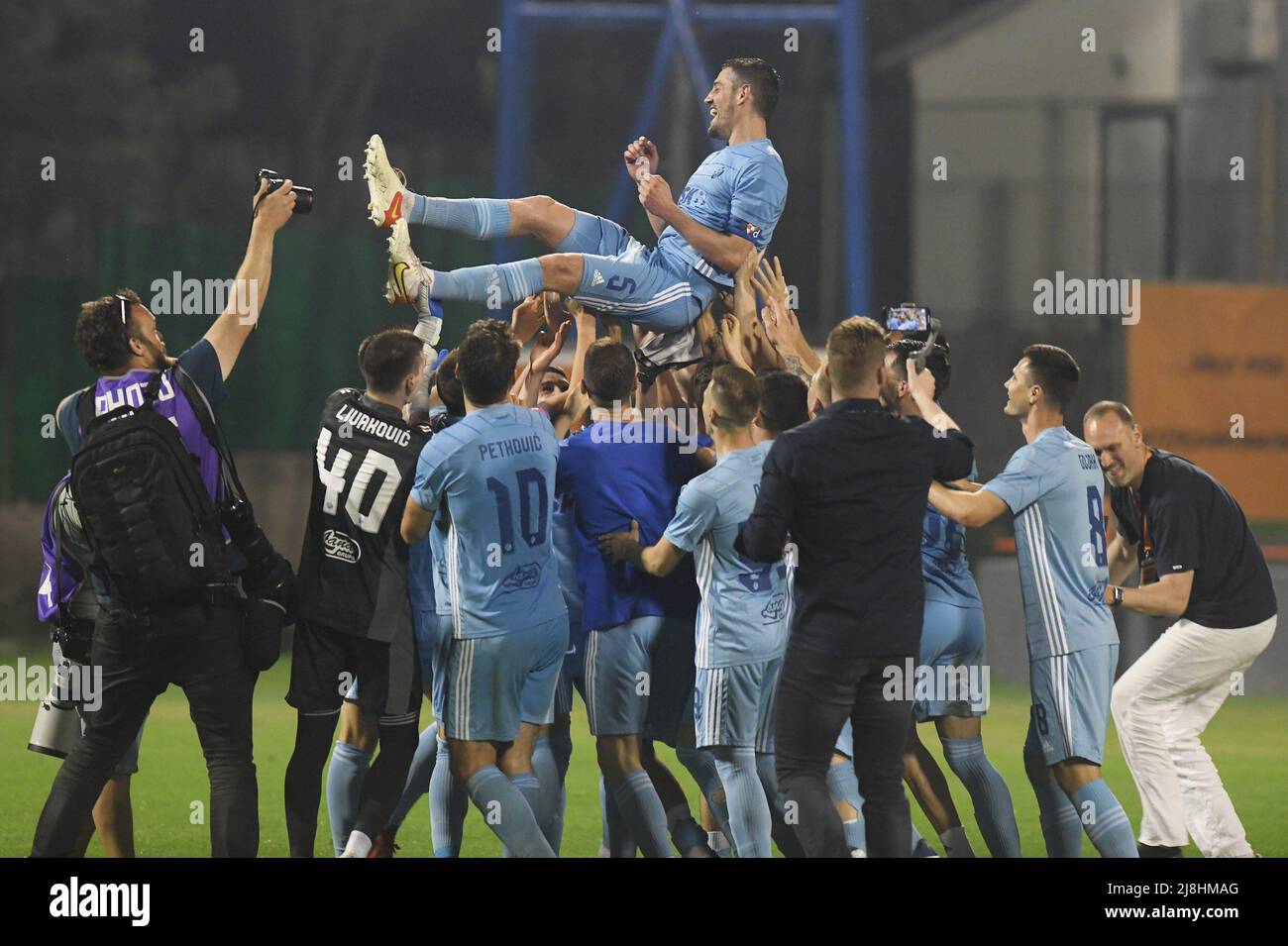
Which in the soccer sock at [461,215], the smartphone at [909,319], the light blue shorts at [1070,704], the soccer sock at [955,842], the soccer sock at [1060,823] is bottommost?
the soccer sock at [955,842]

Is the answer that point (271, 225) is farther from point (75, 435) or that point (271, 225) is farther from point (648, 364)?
point (648, 364)

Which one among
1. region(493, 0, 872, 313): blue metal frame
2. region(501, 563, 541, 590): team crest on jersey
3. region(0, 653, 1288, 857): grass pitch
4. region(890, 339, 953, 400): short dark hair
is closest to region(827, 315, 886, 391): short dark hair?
region(890, 339, 953, 400): short dark hair

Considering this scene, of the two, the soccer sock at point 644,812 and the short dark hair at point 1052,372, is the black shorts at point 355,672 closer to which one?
the soccer sock at point 644,812

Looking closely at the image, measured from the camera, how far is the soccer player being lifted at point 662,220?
21.6 feet

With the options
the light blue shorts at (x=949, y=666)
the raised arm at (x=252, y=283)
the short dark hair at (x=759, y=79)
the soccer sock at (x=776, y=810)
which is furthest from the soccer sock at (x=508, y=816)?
the short dark hair at (x=759, y=79)

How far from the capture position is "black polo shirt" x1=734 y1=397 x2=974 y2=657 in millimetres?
5102

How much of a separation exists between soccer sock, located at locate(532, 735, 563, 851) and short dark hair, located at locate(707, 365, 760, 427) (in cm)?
130

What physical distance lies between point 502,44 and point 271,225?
8.37 m

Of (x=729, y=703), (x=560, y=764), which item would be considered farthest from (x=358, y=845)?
(x=729, y=703)

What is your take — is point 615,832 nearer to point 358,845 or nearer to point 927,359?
point 358,845

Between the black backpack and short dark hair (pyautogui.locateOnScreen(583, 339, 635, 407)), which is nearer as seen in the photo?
the black backpack

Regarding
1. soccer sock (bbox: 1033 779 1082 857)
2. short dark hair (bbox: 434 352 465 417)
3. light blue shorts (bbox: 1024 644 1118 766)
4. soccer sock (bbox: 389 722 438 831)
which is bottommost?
soccer sock (bbox: 1033 779 1082 857)

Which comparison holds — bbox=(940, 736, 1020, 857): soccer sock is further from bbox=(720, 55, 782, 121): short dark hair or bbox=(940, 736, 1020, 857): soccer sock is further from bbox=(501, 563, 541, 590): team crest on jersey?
bbox=(720, 55, 782, 121): short dark hair

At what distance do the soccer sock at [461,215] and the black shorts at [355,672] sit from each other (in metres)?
1.69
